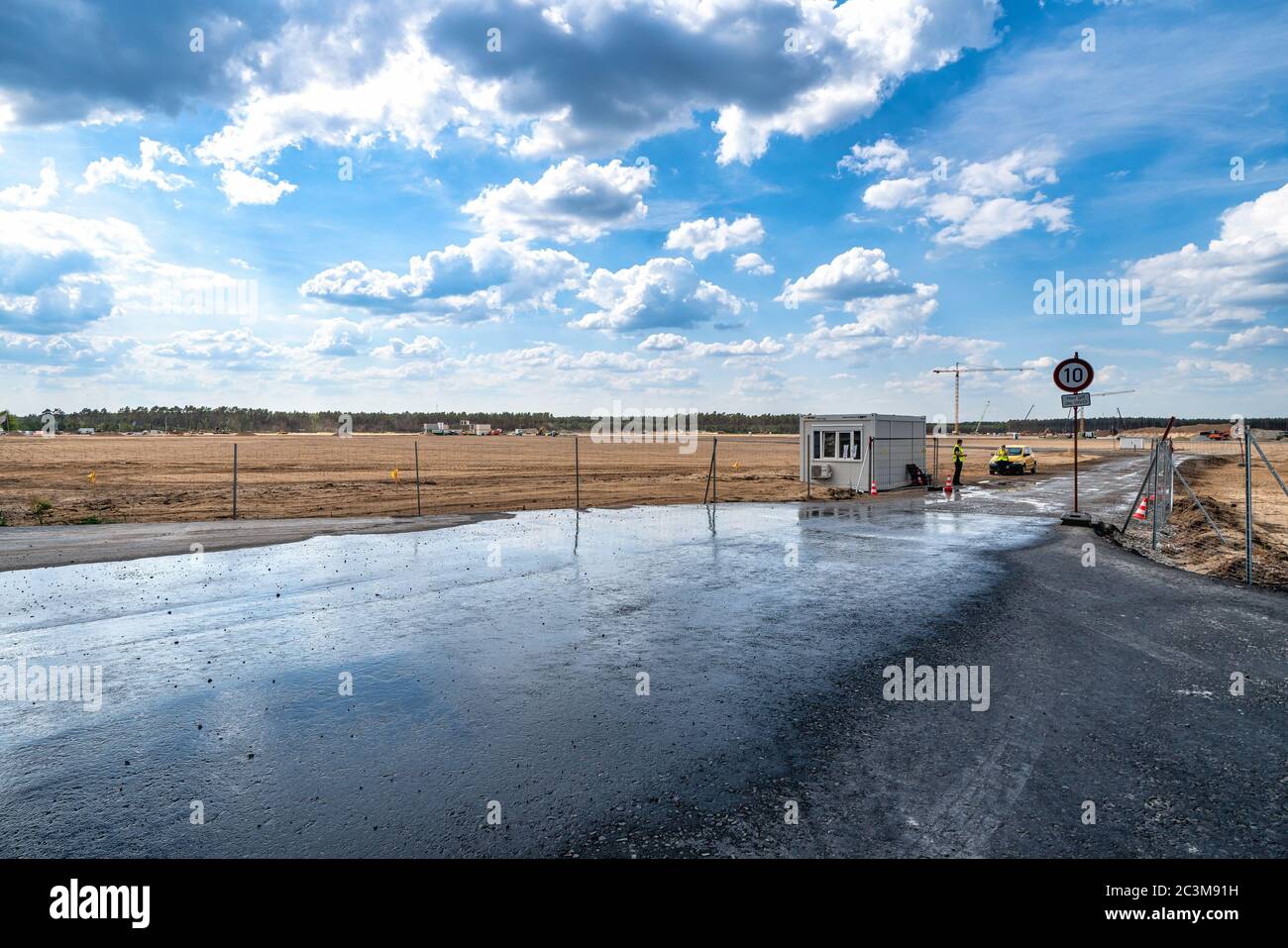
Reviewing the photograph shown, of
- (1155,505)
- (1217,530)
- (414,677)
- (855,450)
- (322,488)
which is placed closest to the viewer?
(414,677)

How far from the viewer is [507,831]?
3.83 m

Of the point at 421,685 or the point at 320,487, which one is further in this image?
the point at 320,487

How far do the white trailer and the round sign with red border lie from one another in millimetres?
8832

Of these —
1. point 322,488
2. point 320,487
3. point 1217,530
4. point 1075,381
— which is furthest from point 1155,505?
point 320,487

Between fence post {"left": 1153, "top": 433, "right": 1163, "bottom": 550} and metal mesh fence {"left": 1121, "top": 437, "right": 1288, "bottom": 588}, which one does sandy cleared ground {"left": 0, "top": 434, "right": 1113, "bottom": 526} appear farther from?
fence post {"left": 1153, "top": 433, "right": 1163, "bottom": 550}

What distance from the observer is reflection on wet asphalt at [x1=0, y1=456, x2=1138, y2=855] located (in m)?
4.07

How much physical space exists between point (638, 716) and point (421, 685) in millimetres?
2062

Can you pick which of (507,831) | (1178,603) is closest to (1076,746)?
(507,831)

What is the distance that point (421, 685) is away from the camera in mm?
6215

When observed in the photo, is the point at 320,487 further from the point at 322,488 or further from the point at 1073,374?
the point at 1073,374

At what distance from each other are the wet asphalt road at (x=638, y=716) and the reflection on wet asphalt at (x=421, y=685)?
0.10 ft

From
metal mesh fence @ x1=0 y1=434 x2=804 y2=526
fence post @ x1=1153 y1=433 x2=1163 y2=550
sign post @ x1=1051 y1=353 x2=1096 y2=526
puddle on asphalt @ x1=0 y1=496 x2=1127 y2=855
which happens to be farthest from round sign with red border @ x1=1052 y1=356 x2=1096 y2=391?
metal mesh fence @ x1=0 y1=434 x2=804 y2=526

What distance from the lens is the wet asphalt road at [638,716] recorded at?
3.90 meters
